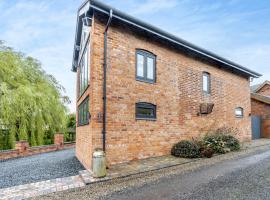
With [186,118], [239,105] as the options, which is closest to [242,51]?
[239,105]

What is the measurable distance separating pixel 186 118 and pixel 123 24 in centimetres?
529

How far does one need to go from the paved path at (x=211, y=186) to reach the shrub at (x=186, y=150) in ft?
6.26

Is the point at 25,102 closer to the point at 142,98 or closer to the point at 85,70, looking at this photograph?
the point at 85,70

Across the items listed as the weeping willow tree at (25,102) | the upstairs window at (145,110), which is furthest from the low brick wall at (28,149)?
the upstairs window at (145,110)

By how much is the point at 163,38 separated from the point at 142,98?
298cm

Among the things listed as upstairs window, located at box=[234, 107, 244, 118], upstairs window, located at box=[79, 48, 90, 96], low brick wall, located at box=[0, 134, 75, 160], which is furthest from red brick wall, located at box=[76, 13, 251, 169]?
low brick wall, located at box=[0, 134, 75, 160]

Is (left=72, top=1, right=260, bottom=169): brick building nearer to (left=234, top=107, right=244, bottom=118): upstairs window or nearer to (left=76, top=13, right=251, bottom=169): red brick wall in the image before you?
(left=76, top=13, right=251, bottom=169): red brick wall

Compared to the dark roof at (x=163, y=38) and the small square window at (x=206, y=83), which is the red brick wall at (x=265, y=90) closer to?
the dark roof at (x=163, y=38)

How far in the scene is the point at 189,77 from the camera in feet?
37.1

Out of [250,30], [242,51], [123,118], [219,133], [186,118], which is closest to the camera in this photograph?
[123,118]

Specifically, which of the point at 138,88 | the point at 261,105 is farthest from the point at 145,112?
the point at 261,105

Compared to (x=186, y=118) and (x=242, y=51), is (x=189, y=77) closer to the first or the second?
(x=186, y=118)

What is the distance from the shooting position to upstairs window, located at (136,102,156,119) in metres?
9.02

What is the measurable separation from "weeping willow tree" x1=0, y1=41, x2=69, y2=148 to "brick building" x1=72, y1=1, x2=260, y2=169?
548 centimetres
